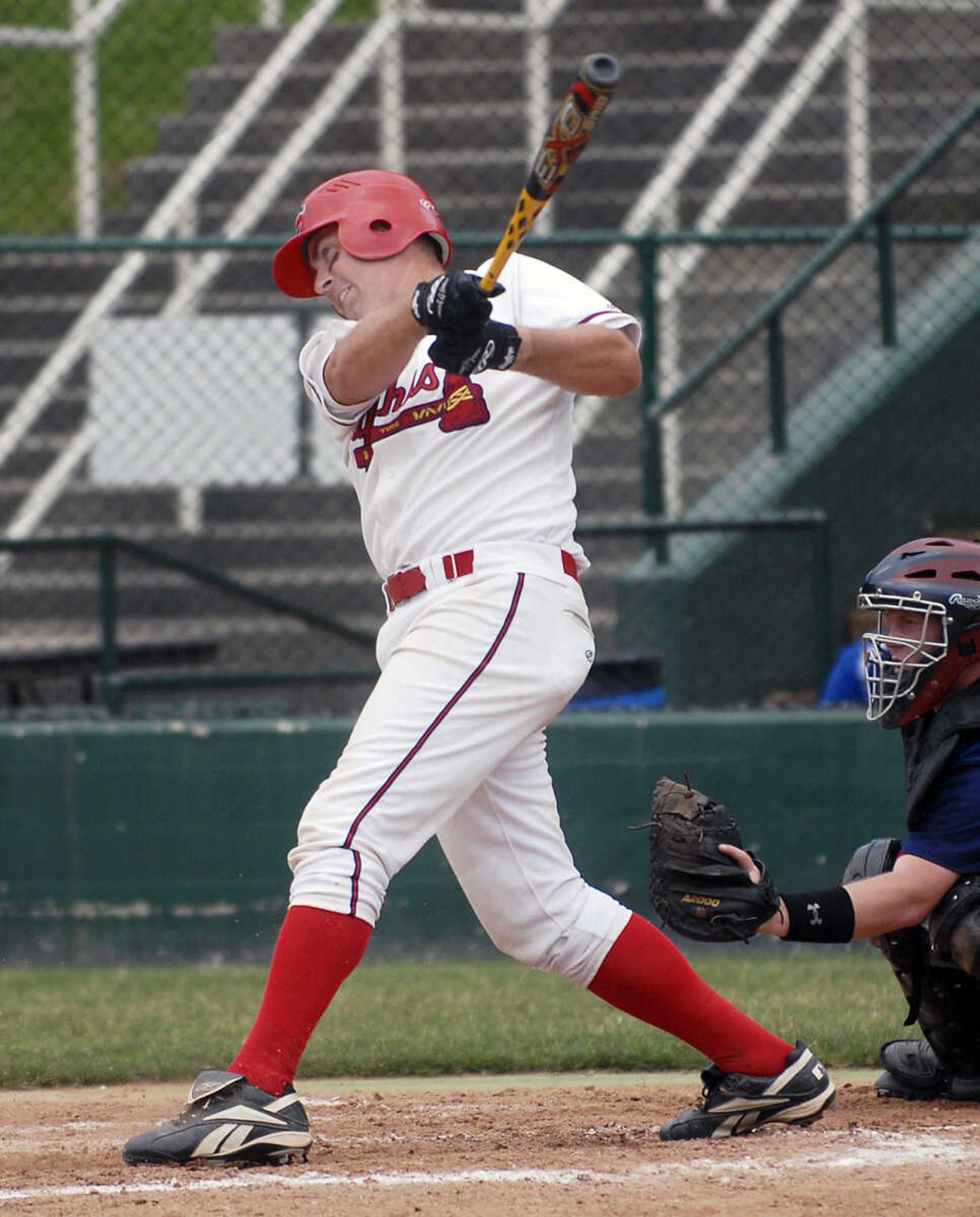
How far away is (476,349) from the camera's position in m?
3.01

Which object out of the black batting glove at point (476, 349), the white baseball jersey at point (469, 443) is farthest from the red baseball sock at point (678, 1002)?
the black batting glove at point (476, 349)

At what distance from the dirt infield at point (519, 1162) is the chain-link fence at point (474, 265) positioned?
2819 millimetres

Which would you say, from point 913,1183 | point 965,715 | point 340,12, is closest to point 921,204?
point 340,12

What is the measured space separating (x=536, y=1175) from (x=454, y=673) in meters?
0.85

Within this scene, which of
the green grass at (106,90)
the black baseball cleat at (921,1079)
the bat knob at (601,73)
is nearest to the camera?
the bat knob at (601,73)

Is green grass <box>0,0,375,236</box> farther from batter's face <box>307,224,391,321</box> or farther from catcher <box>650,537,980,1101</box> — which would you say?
catcher <box>650,537,980,1101</box>

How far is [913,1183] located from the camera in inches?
119

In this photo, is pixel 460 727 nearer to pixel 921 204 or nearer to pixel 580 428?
pixel 580 428

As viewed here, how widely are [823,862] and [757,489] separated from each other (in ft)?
6.89

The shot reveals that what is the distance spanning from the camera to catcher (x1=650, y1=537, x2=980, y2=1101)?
3.32 metres

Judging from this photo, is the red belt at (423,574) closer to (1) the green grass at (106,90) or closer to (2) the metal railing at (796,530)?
(2) the metal railing at (796,530)

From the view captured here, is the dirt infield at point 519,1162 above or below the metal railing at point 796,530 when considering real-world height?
below

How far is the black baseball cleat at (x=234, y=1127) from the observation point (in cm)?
313

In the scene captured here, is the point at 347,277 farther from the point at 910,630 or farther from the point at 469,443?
the point at 910,630
